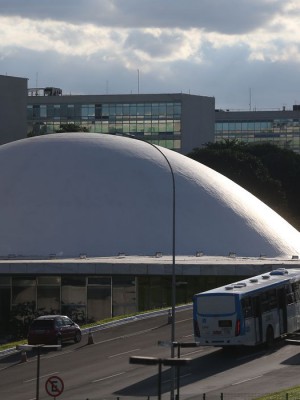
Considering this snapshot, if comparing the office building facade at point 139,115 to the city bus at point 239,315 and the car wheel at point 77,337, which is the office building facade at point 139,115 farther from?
the city bus at point 239,315

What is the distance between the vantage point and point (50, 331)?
6238 centimetres

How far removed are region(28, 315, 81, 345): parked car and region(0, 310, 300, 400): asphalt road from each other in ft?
2.08

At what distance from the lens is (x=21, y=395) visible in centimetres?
4934

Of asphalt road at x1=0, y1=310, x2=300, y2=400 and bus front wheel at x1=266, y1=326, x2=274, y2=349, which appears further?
bus front wheel at x1=266, y1=326, x2=274, y2=349

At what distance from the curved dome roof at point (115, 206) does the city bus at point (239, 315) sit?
3014 centimetres

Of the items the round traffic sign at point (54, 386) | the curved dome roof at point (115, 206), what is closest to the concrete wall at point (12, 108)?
the curved dome roof at point (115, 206)

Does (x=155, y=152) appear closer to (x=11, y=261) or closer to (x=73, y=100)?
(x=11, y=261)

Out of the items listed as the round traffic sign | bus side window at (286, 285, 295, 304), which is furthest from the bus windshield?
the round traffic sign

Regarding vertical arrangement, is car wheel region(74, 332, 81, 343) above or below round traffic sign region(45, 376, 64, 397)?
below

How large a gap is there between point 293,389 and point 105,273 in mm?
35496

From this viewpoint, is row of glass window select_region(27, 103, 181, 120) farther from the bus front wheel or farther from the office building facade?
the bus front wheel

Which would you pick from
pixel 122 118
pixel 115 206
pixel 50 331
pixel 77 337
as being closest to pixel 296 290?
pixel 77 337

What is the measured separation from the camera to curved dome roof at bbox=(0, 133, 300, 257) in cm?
9112

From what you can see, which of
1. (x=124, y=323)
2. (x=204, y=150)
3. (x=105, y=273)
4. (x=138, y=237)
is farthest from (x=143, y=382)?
(x=204, y=150)
